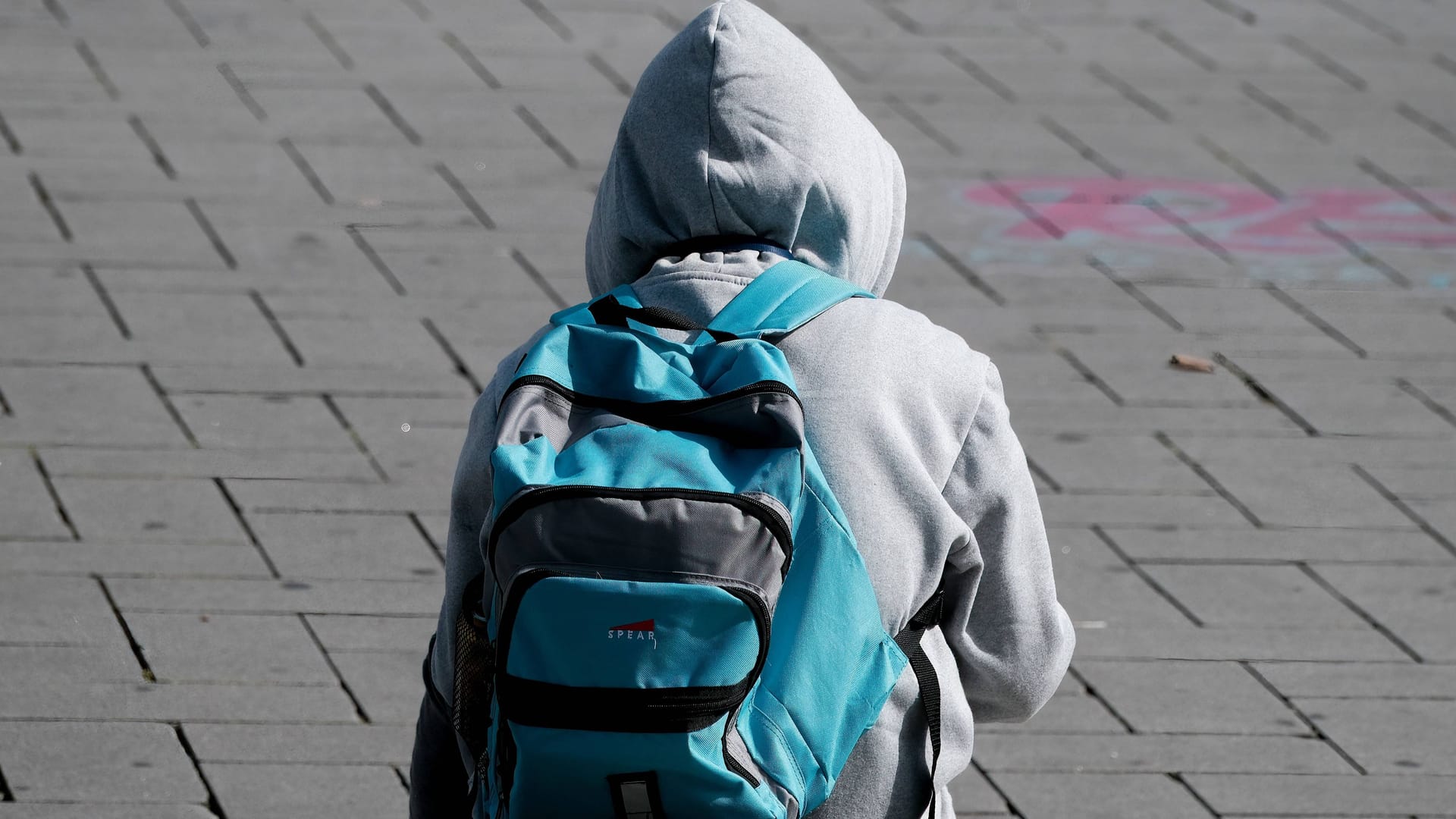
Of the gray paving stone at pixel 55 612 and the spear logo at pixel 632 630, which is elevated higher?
the spear logo at pixel 632 630

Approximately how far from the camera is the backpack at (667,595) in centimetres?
202

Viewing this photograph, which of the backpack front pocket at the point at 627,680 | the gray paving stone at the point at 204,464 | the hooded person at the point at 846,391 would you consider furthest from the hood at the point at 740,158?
the gray paving stone at the point at 204,464

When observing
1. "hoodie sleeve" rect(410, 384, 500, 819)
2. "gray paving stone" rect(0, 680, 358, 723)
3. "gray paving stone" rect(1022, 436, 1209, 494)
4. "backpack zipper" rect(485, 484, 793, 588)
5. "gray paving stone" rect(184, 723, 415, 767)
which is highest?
"backpack zipper" rect(485, 484, 793, 588)

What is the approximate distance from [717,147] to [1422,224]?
5309 mm

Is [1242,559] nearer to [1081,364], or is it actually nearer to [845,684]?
[1081,364]

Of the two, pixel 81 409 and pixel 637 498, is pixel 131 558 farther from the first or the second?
pixel 637 498

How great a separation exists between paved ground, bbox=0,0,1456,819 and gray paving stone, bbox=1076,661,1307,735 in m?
0.01

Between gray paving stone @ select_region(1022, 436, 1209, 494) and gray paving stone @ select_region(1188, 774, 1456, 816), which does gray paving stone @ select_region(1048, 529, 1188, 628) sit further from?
gray paving stone @ select_region(1188, 774, 1456, 816)

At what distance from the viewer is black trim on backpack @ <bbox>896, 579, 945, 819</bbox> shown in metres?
2.33

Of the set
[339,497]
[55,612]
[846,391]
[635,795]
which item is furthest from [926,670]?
[339,497]

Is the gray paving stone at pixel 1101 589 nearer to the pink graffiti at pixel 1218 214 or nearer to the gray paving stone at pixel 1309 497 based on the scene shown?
the gray paving stone at pixel 1309 497

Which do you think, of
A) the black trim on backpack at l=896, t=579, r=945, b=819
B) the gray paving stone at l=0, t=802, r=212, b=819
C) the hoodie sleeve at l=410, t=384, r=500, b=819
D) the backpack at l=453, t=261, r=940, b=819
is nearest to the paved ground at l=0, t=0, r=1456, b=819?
the gray paving stone at l=0, t=802, r=212, b=819

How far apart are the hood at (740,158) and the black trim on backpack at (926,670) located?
17.9 inches

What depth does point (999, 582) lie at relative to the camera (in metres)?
2.41
